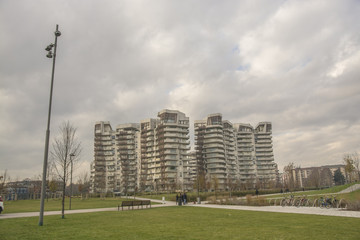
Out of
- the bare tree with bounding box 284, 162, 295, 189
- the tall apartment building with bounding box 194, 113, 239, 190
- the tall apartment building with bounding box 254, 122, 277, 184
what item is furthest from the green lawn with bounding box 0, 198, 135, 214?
the tall apartment building with bounding box 254, 122, 277, 184

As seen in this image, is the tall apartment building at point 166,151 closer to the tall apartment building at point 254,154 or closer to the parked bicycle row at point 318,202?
the tall apartment building at point 254,154

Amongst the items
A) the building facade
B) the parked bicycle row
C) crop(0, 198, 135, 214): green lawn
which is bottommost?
crop(0, 198, 135, 214): green lawn

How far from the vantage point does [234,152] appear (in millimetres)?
142625

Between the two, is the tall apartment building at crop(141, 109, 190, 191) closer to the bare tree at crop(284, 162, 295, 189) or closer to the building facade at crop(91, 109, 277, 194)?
the building facade at crop(91, 109, 277, 194)

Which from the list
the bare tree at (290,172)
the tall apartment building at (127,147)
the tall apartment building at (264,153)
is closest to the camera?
the bare tree at (290,172)

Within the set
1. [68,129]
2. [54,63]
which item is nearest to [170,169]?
[68,129]

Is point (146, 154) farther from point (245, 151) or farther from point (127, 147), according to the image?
point (245, 151)

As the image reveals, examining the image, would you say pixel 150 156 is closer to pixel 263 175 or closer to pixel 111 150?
pixel 111 150

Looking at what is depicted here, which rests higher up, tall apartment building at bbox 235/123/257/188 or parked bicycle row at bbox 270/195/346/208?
tall apartment building at bbox 235/123/257/188

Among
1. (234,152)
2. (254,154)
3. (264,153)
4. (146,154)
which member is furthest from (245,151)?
(146,154)

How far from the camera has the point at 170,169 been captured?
109062 mm

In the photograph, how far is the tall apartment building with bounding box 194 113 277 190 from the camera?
A: 12519 cm

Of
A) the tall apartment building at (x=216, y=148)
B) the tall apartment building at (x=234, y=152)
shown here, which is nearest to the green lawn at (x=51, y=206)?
the tall apartment building at (x=234, y=152)

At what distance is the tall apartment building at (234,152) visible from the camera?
411 feet
